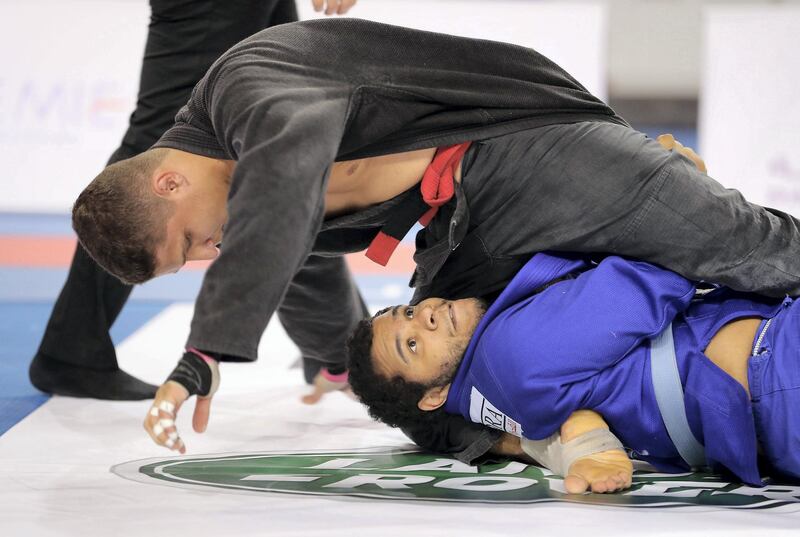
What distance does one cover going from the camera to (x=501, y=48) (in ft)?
7.70

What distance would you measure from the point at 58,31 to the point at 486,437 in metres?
4.63

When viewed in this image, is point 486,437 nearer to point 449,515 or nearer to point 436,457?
point 436,457

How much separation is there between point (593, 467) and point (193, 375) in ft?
2.81

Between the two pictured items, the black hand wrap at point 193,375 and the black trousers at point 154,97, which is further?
the black trousers at point 154,97

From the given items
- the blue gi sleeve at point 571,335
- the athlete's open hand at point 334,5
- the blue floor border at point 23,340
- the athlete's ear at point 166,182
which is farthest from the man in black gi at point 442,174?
the blue floor border at point 23,340

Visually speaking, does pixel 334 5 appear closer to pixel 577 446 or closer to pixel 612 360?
pixel 612 360

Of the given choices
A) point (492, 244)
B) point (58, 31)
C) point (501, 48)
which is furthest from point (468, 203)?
point (58, 31)

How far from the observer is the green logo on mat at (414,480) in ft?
6.74

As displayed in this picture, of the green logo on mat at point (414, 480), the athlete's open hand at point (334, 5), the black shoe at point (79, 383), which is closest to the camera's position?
the green logo on mat at point (414, 480)

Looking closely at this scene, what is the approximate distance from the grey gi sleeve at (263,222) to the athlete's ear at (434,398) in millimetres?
622

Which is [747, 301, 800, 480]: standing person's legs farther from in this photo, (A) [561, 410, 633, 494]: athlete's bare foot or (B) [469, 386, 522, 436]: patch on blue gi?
(B) [469, 386, 522, 436]: patch on blue gi

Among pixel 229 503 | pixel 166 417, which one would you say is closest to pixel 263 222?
pixel 166 417

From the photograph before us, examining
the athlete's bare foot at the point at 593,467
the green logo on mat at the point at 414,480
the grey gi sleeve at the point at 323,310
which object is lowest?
the green logo on mat at the point at 414,480

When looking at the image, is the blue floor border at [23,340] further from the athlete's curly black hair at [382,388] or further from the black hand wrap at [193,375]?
the black hand wrap at [193,375]
